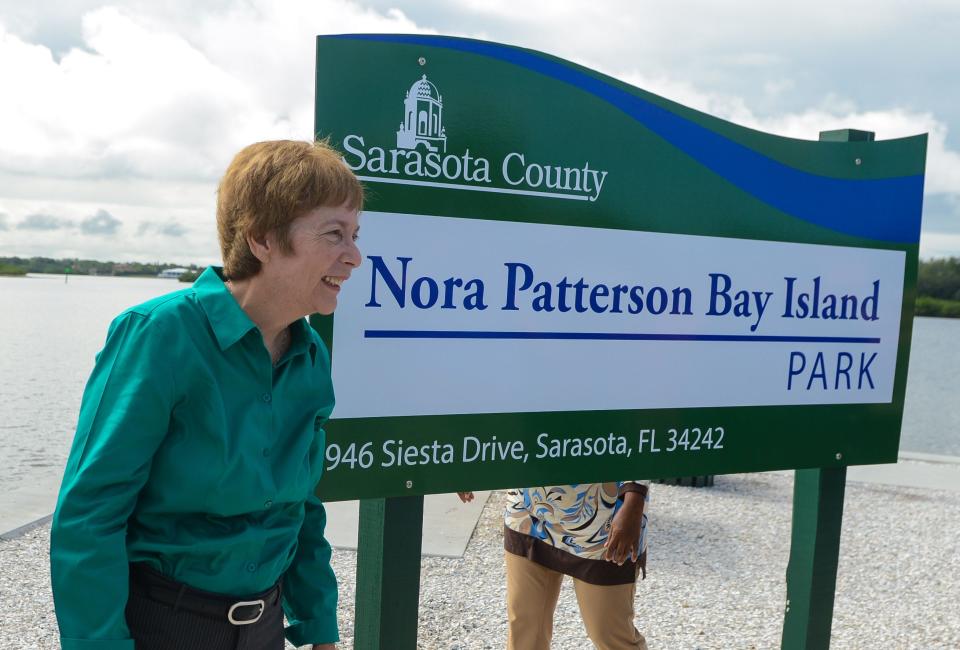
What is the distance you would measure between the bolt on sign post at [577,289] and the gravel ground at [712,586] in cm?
183

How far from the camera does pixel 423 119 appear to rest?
90.9 inches

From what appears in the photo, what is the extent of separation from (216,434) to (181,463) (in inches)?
3.0

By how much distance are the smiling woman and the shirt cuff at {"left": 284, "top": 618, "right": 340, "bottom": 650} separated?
0.34 feet

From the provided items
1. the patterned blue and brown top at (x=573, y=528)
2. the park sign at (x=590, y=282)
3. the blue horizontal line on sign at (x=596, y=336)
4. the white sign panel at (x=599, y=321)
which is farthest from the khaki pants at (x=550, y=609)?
the blue horizontal line on sign at (x=596, y=336)

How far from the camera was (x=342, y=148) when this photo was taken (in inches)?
85.7

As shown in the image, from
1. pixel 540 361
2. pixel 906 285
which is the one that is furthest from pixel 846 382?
pixel 540 361

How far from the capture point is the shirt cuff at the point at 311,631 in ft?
6.26

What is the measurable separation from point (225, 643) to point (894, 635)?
14.9ft

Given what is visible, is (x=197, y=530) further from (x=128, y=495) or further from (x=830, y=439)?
(x=830, y=439)

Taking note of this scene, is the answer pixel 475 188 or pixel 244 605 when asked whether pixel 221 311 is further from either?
pixel 475 188

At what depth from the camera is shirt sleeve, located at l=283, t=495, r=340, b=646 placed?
6.27 feet

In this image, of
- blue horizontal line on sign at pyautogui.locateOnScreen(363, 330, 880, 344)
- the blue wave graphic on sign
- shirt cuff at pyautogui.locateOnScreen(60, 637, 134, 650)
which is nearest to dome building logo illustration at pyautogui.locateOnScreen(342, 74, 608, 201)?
the blue wave graphic on sign

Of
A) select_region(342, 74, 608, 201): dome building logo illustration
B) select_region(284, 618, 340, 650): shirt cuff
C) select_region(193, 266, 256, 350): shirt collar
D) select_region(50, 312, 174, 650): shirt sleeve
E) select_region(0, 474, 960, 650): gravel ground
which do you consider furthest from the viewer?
select_region(0, 474, 960, 650): gravel ground

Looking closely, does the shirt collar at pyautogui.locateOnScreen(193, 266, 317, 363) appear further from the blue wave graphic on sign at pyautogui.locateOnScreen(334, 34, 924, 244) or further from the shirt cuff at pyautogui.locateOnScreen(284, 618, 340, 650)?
the blue wave graphic on sign at pyautogui.locateOnScreen(334, 34, 924, 244)
